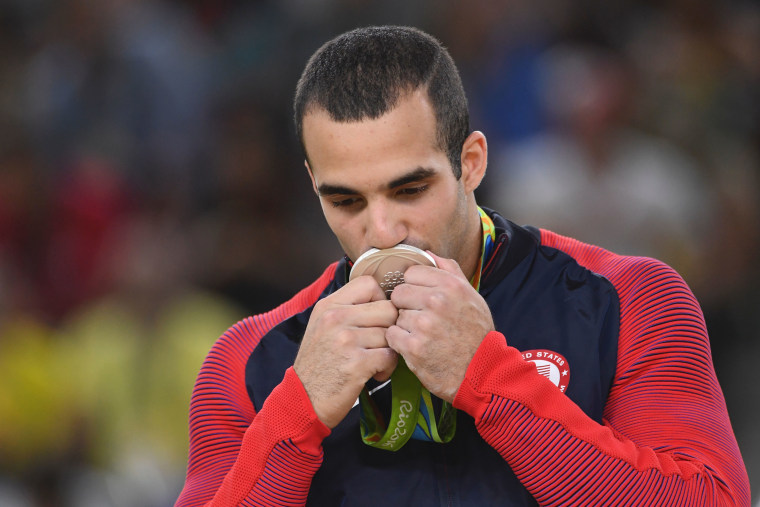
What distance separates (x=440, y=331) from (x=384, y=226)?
333mm

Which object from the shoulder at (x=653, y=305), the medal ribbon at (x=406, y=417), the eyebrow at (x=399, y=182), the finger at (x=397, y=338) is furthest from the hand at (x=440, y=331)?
the shoulder at (x=653, y=305)

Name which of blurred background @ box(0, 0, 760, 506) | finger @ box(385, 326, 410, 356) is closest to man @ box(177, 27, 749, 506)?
finger @ box(385, 326, 410, 356)

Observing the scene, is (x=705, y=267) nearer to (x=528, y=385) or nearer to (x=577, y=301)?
(x=577, y=301)

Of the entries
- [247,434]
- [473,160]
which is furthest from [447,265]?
[247,434]

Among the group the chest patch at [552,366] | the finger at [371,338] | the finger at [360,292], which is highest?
the finger at [360,292]

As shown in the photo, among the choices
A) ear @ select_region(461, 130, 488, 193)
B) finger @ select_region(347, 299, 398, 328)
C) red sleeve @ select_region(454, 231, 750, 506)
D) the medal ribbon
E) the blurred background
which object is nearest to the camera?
red sleeve @ select_region(454, 231, 750, 506)

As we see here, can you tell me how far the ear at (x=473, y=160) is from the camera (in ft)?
8.54

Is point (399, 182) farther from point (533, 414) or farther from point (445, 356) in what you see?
point (533, 414)

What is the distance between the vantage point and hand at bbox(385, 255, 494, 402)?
214 centimetres

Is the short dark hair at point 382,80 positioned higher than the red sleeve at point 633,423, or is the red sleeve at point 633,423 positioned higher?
the short dark hair at point 382,80

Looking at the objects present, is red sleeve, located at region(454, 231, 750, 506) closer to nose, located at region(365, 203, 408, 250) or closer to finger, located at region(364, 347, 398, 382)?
finger, located at region(364, 347, 398, 382)

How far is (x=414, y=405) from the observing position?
2.34 m

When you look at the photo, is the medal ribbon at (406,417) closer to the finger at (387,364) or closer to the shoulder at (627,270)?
the finger at (387,364)

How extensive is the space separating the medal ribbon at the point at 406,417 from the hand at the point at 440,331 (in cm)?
17
